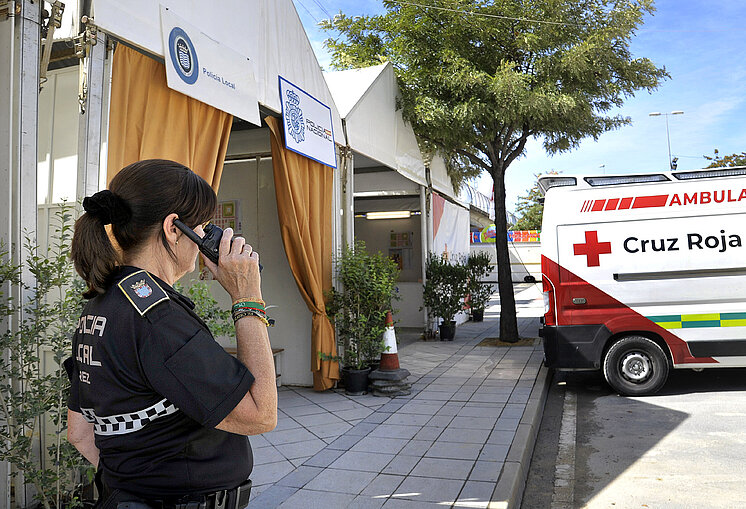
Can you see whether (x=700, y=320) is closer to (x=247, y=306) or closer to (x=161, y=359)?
(x=247, y=306)

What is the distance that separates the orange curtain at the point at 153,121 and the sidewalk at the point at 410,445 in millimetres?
2413

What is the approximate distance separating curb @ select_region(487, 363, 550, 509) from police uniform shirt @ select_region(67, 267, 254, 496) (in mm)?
2674

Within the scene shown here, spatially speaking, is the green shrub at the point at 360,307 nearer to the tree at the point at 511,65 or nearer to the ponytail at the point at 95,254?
the tree at the point at 511,65

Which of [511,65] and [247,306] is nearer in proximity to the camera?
[247,306]

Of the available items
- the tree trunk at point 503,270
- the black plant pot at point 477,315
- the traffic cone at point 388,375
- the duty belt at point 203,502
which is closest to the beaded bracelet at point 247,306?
the duty belt at point 203,502

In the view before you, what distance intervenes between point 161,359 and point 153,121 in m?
3.11

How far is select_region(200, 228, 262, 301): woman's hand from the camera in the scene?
1.44 metres

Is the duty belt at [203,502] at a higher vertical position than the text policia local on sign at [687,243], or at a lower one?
lower

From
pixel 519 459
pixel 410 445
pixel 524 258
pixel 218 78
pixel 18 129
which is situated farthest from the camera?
pixel 524 258

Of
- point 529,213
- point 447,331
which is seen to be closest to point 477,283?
point 447,331

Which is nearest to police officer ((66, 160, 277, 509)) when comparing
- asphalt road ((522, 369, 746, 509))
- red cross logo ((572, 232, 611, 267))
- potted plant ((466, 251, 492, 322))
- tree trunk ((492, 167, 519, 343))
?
asphalt road ((522, 369, 746, 509))

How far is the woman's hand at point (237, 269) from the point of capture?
4.73 feet

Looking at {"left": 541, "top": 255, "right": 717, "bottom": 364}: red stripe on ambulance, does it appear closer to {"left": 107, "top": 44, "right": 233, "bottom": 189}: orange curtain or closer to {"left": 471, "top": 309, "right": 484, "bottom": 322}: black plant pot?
{"left": 107, "top": 44, "right": 233, "bottom": 189}: orange curtain

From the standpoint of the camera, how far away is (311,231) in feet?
21.8
